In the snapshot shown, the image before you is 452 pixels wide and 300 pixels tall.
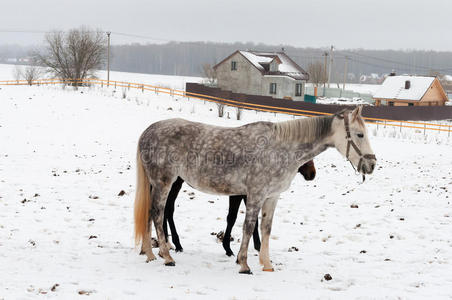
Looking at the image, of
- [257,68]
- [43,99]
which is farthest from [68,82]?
[257,68]

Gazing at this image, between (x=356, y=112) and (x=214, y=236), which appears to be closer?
(x=356, y=112)

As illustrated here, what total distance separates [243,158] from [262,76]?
4553 cm

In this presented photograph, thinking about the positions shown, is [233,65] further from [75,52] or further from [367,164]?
[367,164]

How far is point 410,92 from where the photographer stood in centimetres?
5234

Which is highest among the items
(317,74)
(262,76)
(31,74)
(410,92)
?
(317,74)

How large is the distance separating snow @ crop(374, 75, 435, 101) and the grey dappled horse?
48.9 m

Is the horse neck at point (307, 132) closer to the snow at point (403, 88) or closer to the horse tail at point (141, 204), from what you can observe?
the horse tail at point (141, 204)

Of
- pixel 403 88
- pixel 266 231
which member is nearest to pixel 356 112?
pixel 266 231

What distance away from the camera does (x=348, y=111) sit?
669cm

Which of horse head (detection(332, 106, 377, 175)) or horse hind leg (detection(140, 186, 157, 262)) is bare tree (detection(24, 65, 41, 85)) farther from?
horse head (detection(332, 106, 377, 175))

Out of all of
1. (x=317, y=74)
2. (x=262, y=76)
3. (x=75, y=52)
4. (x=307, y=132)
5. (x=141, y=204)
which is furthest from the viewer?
(x=317, y=74)

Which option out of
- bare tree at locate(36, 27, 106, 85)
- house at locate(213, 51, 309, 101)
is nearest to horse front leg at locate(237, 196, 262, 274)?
bare tree at locate(36, 27, 106, 85)

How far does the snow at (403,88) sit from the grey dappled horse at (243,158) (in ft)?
160

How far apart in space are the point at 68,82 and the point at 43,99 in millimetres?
11347
